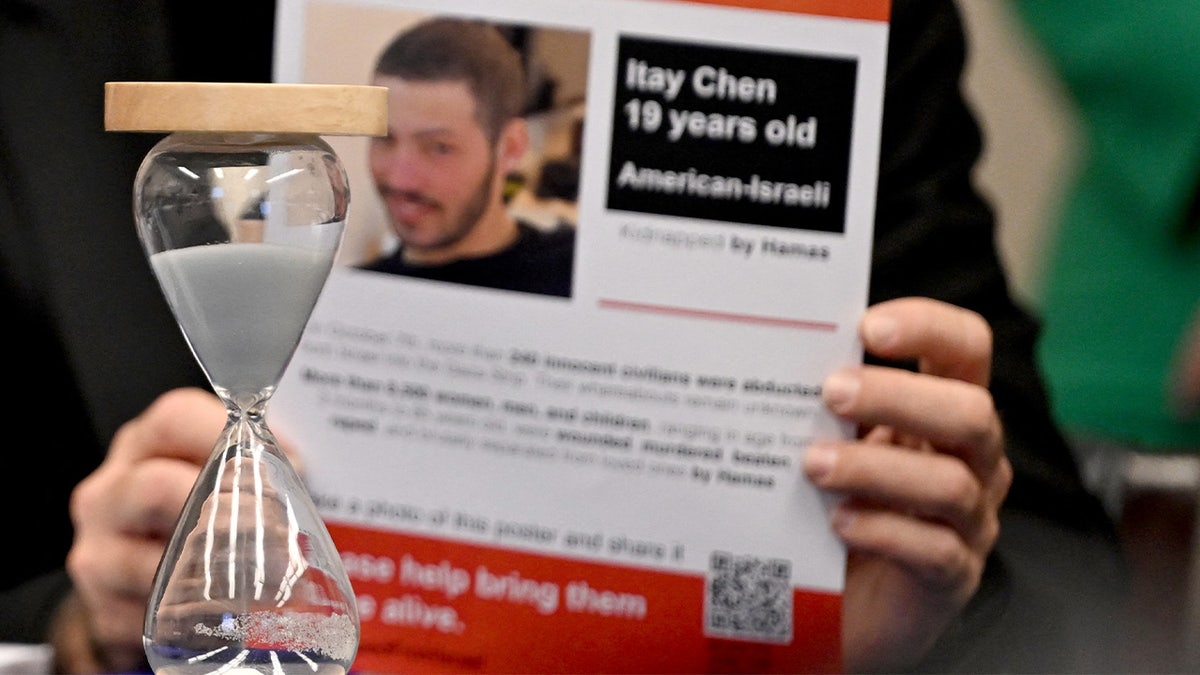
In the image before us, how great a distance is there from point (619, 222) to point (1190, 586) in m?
1.22

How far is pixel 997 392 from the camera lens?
980 mm

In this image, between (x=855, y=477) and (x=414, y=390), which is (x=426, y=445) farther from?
(x=855, y=477)

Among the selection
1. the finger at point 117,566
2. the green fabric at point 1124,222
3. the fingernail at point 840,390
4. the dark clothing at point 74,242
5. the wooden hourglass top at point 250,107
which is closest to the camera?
the wooden hourglass top at point 250,107

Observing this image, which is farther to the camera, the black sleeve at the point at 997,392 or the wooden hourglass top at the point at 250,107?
the black sleeve at the point at 997,392

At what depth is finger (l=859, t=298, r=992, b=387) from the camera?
2.42 ft

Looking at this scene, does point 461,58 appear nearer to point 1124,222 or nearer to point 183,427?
point 183,427

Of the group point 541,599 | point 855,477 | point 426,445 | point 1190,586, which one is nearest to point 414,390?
point 426,445

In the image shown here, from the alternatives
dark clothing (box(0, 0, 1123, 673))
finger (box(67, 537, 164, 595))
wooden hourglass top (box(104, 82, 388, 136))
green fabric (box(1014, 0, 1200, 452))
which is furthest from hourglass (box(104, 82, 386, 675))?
green fabric (box(1014, 0, 1200, 452))

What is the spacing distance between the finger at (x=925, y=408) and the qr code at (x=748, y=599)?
101 millimetres

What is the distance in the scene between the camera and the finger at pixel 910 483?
737 millimetres

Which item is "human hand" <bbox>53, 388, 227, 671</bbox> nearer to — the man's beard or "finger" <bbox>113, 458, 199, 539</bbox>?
"finger" <bbox>113, 458, 199, 539</bbox>

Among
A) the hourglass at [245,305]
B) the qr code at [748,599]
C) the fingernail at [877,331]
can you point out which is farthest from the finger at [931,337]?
the hourglass at [245,305]

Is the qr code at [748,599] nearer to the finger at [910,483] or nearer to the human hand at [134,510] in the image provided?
the finger at [910,483]

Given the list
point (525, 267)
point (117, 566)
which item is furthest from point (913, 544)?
point (117, 566)
